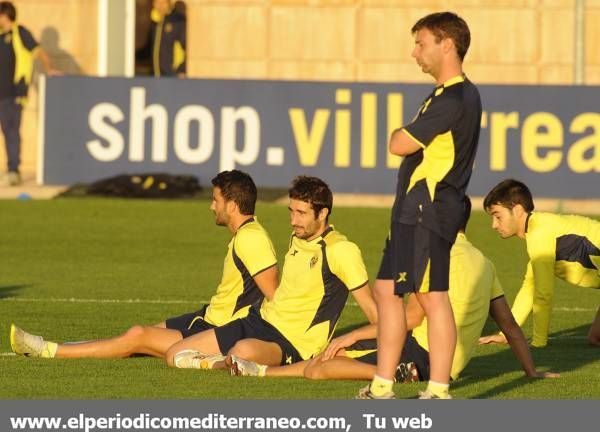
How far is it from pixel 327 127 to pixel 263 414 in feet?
49.8

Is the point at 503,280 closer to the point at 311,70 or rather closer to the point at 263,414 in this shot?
the point at 263,414

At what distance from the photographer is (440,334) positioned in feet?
31.7

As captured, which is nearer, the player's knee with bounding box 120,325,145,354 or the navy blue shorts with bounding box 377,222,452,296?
the navy blue shorts with bounding box 377,222,452,296

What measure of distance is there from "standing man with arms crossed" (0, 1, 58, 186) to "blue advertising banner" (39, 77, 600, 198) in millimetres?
1226

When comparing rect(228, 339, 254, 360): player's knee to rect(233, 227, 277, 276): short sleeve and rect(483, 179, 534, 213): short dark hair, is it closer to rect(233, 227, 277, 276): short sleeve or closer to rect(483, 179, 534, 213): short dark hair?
rect(233, 227, 277, 276): short sleeve

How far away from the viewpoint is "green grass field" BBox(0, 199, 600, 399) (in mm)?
10844

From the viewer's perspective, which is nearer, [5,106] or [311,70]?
[5,106]

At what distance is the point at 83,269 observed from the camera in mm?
18891

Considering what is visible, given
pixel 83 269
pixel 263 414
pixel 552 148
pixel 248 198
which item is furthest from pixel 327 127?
pixel 263 414

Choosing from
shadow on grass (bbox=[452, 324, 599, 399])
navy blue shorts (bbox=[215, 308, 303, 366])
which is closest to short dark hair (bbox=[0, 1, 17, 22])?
shadow on grass (bbox=[452, 324, 599, 399])

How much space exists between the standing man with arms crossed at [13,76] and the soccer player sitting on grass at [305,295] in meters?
14.4

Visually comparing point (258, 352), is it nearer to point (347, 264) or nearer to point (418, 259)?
point (347, 264)

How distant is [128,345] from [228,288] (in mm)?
740

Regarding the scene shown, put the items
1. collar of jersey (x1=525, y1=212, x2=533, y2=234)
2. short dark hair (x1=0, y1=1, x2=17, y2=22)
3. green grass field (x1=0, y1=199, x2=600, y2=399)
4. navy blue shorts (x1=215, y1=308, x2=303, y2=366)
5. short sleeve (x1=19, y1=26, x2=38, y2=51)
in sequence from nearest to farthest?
green grass field (x1=0, y1=199, x2=600, y2=399) < navy blue shorts (x1=215, y1=308, x2=303, y2=366) < collar of jersey (x1=525, y1=212, x2=533, y2=234) < short dark hair (x1=0, y1=1, x2=17, y2=22) < short sleeve (x1=19, y1=26, x2=38, y2=51)
